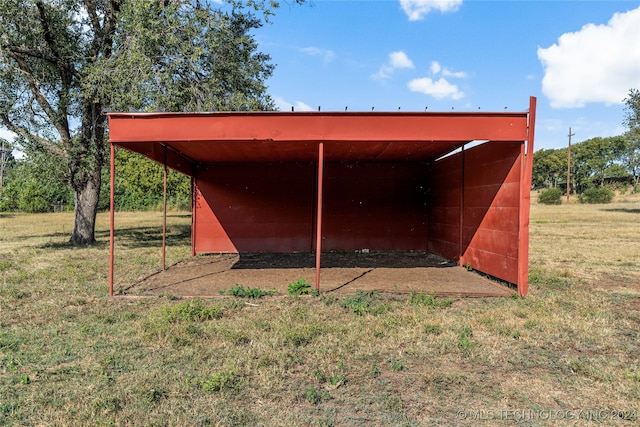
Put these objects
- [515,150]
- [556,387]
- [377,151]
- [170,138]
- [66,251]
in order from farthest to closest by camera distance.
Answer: [66,251] → [377,151] → [515,150] → [170,138] → [556,387]

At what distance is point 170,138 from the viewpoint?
226 inches

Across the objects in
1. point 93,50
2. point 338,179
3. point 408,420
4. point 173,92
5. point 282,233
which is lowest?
point 408,420

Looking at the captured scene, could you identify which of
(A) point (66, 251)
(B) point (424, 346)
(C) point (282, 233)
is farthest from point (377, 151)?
(A) point (66, 251)

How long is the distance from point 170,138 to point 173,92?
4649 millimetres

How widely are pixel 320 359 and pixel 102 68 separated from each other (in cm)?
950

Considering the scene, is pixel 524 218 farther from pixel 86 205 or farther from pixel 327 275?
pixel 86 205

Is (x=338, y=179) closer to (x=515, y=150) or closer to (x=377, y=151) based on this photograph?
(x=377, y=151)

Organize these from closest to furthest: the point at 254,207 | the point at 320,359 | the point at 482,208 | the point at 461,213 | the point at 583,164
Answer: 1. the point at 320,359
2. the point at 482,208
3. the point at 461,213
4. the point at 254,207
5. the point at 583,164

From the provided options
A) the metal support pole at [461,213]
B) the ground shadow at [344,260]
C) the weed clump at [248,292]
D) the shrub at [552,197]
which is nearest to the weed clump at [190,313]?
the weed clump at [248,292]

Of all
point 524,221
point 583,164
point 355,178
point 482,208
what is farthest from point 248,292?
point 583,164

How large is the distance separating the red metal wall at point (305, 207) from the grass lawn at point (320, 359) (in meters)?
4.77

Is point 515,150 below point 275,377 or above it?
above

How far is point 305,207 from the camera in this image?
11.1 m

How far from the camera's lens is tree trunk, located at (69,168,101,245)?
12.0 meters
